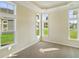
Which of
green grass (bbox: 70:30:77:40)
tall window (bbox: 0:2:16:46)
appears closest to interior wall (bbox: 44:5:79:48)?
green grass (bbox: 70:30:77:40)

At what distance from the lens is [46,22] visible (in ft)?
33.4

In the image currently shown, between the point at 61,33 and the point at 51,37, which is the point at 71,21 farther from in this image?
the point at 51,37

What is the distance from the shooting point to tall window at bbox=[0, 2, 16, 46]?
16.2ft

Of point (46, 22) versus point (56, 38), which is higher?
point (46, 22)

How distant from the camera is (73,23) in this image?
761cm

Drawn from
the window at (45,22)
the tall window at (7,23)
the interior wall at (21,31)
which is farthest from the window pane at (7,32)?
the window at (45,22)

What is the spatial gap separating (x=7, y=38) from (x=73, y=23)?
430cm

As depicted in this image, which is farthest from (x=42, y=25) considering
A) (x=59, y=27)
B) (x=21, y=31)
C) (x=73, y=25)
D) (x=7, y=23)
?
(x=7, y=23)

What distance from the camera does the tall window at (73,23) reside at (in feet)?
24.6

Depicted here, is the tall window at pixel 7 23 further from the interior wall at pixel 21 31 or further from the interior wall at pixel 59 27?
the interior wall at pixel 59 27

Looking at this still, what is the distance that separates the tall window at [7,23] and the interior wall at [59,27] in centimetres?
373

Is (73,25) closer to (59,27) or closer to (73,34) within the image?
(73,34)

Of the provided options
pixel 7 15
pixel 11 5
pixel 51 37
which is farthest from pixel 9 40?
pixel 51 37

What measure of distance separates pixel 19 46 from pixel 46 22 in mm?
4491
